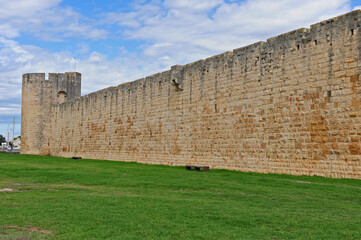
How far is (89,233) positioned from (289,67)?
9965 millimetres

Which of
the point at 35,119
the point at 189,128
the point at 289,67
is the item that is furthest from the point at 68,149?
the point at 289,67

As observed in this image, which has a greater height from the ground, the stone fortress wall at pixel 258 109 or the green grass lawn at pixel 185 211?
the stone fortress wall at pixel 258 109

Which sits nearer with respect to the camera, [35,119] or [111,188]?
[111,188]

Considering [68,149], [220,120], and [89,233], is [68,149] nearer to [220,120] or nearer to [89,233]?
[220,120]

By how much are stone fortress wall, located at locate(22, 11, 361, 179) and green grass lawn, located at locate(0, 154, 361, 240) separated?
5.81 feet

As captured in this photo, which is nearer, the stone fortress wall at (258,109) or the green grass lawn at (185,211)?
the green grass lawn at (185,211)

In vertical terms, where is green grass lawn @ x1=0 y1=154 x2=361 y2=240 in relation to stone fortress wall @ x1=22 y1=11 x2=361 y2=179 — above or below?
below

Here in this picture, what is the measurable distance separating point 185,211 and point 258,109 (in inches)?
338

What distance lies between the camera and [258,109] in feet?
46.4

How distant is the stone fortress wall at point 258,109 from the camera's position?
37.2ft

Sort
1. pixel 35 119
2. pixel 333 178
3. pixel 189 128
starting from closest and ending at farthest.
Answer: pixel 333 178
pixel 189 128
pixel 35 119

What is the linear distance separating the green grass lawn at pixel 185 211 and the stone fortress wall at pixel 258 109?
1772mm

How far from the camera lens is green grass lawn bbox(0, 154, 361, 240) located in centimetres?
491

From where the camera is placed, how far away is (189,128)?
58.0ft
